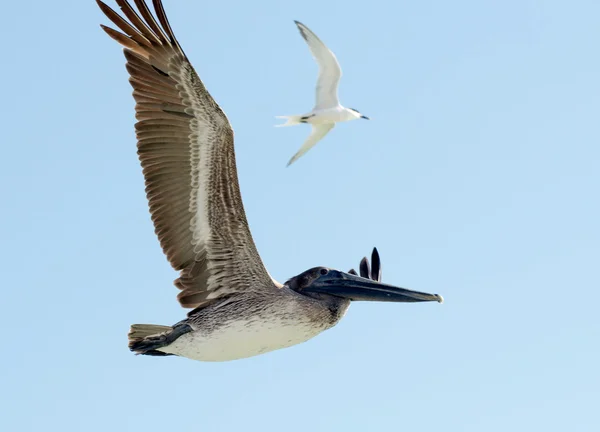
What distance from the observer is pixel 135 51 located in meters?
10.5

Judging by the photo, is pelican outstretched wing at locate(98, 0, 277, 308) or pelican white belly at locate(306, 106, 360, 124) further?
pelican white belly at locate(306, 106, 360, 124)

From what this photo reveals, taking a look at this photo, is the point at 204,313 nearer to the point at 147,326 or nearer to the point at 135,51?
the point at 147,326

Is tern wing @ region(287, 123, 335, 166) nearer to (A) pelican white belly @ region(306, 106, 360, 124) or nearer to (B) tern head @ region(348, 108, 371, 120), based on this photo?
(A) pelican white belly @ region(306, 106, 360, 124)

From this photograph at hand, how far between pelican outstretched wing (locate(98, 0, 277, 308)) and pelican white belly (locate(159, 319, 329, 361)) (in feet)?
1.28

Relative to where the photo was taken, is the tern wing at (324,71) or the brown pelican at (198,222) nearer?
the brown pelican at (198,222)

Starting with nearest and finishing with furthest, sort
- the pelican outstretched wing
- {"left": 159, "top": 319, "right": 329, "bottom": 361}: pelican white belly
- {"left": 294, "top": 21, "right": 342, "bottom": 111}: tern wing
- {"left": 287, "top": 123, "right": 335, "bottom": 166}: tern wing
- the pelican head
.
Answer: the pelican outstretched wing → {"left": 159, "top": 319, "right": 329, "bottom": 361}: pelican white belly → the pelican head → {"left": 294, "top": 21, "right": 342, "bottom": 111}: tern wing → {"left": 287, "top": 123, "right": 335, "bottom": 166}: tern wing

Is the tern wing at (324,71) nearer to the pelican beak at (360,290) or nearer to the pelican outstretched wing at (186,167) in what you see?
the pelican beak at (360,290)

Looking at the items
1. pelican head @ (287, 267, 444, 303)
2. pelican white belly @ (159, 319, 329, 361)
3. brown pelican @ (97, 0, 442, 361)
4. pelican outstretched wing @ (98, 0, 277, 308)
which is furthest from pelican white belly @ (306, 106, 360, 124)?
pelican white belly @ (159, 319, 329, 361)

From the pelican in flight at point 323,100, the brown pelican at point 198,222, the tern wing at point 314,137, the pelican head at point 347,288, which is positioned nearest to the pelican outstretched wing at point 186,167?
the brown pelican at point 198,222

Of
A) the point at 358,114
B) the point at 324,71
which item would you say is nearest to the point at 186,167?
the point at 324,71

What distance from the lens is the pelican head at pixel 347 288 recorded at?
11602 mm

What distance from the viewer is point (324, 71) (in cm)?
1942

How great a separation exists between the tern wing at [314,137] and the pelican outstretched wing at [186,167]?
8678 millimetres

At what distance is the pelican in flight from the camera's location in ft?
63.0
